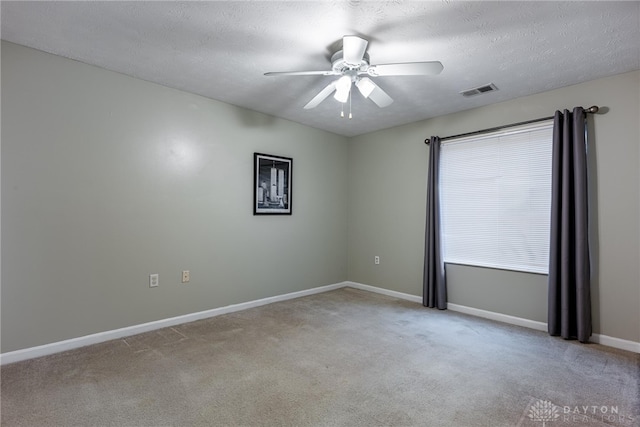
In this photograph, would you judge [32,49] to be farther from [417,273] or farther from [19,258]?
[417,273]

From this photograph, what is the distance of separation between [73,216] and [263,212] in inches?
75.0

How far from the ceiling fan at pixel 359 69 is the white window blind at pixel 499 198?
164cm

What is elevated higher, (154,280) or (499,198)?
(499,198)

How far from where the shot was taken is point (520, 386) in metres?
2.12

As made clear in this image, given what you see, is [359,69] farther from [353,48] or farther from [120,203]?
[120,203]

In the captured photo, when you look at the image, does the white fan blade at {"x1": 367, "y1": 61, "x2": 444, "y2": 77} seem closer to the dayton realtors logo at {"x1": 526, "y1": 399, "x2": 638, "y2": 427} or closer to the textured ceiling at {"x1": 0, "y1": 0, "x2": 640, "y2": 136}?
the textured ceiling at {"x1": 0, "y1": 0, "x2": 640, "y2": 136}

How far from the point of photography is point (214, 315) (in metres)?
3.55

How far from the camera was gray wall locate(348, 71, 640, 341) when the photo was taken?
2.76 meters

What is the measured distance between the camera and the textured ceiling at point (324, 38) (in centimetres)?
199

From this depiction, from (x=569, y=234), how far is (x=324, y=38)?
2755 millimetres

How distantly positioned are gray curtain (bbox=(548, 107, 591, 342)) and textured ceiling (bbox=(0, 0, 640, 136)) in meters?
0.52

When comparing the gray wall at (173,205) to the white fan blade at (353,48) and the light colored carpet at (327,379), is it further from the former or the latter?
the white fan blade at (353,48)

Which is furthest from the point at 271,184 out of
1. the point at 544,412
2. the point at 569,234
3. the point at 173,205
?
the point at 544,412

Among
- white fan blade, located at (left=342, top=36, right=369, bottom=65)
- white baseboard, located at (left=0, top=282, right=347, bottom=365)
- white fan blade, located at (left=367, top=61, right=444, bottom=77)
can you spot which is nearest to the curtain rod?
white fan blade, located at (left=367, top=61, right=444, bottom=77)
